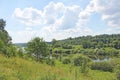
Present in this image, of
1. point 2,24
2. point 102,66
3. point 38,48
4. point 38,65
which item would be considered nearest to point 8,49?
point 38,65

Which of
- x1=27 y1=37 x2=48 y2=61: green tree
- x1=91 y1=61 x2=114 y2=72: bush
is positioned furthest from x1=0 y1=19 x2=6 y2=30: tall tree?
x1=91 y1=61 x2=114 y2=72: bush

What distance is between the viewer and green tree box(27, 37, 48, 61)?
55906 millimetres

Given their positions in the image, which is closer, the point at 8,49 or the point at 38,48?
the point at 8,49

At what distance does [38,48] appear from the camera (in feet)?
186

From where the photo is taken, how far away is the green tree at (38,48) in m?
55.9

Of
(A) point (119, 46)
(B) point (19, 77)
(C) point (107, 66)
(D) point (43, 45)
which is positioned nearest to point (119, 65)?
(D) point (43, 45)

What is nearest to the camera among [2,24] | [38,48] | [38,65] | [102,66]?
[38,65]

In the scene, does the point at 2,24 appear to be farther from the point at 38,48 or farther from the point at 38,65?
the point at 38,65

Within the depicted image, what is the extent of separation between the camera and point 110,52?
154 meters

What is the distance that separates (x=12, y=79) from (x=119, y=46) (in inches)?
7058

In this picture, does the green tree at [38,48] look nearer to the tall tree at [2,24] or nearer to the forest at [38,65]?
the forest at [38,65]

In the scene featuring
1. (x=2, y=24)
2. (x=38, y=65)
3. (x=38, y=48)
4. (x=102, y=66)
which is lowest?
(x=102, y=66)

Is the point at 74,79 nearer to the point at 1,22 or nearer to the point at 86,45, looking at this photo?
the point at 1,22

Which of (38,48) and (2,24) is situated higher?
(2,24)
